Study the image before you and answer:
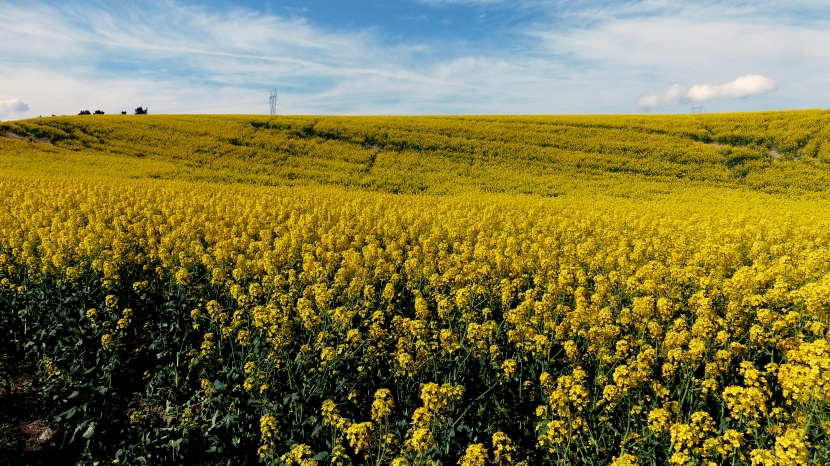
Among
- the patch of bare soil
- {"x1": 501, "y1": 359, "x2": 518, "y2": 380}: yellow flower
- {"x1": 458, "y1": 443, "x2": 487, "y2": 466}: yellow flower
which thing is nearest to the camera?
{"x1": 458, "y1": 443, "x2": 487, "y2": 466}: yellow flower

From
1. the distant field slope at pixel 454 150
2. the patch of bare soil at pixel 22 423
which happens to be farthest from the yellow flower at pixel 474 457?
the distant field slope at pixel 454 150

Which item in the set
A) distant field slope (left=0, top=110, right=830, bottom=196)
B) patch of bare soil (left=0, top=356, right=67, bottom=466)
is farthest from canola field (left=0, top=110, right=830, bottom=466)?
distant field slope (left=0, top=110, right=830, bottom=196)

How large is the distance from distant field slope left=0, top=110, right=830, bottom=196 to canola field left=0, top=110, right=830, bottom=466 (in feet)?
37.7

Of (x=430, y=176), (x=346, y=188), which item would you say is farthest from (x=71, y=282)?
(x=430, y=176)

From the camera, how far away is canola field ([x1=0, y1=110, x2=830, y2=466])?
4.59 meters

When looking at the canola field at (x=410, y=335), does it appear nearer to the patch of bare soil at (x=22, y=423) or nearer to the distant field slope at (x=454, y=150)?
the patch of bare soil at (x=22, y=423)

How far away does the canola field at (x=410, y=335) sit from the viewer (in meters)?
4.59

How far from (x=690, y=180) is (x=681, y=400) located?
2915cm

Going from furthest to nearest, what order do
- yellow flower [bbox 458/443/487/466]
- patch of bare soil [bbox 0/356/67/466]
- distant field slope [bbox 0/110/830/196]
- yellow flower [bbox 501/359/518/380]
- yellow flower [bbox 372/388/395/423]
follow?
1. distant field slope [bbox 0/110/830/196]
2. yellow flower [bbox 501/359/518/380]
3. patch of bare soil [bbox 0/356/67/466]
4. yellow flower [bbox 372/388/395/423]
5. yellow flower [bbox 458/443/487/466]

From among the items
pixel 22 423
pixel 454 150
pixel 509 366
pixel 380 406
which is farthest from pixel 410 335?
pixel 454 150

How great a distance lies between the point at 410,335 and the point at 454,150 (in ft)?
98.7

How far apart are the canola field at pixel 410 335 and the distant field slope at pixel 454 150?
11.5m

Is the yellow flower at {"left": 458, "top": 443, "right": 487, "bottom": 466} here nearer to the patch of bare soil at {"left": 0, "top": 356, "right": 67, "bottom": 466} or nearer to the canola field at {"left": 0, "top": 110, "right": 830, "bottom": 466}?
the canola field at {"left": 0, "top": 110, "right": 830, "bottom": 466}

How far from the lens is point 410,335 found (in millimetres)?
6211
